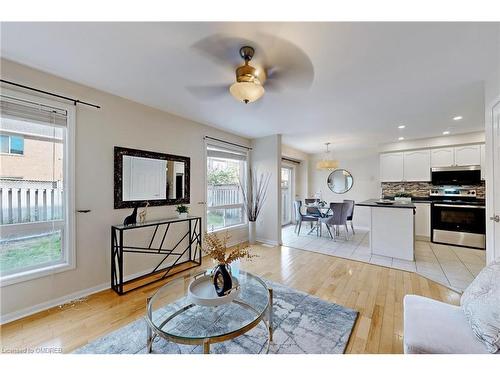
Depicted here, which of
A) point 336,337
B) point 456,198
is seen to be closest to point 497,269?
point 336,337

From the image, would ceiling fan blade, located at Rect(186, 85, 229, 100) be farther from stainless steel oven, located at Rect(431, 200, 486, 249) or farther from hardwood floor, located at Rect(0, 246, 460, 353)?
stainless steel oven, located at Rect(431, 200, 486, 249)

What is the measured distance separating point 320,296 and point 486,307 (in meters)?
1.37

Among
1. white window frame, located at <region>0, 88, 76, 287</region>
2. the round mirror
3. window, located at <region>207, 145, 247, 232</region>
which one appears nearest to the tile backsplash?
the round mirror

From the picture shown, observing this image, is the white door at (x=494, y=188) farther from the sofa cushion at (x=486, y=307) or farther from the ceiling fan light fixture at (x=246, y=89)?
the ceiling fan light fixture at (x=246, y=89)

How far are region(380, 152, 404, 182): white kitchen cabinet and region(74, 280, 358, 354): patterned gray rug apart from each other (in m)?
4.39

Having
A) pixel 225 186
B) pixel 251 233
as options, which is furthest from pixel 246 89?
pixel 251 233

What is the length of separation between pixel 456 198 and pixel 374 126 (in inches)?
106

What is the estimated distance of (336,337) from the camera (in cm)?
161

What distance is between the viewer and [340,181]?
6.51 metres

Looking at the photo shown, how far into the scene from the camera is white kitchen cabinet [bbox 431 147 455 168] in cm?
442

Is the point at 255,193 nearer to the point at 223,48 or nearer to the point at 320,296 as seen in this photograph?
the point at 320,296

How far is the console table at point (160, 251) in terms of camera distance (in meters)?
2.41

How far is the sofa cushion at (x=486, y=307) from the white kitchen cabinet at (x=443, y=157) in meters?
4.31
